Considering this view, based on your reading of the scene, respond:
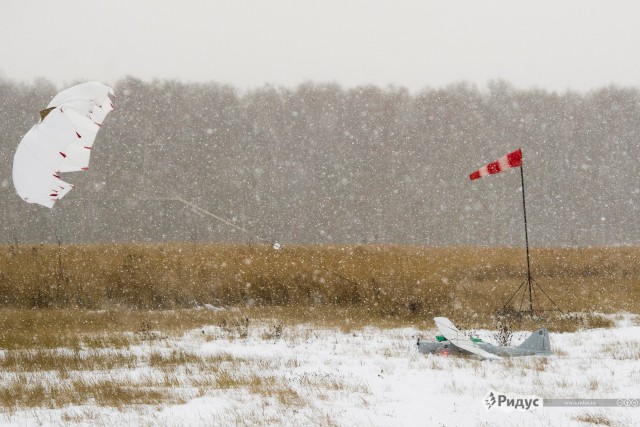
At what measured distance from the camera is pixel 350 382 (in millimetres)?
9695

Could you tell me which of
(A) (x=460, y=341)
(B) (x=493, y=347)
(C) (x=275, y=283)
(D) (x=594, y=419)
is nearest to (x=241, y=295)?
(C) (x=275, y=283)

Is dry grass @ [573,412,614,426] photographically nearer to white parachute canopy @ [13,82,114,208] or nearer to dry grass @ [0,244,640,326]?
dry grass @ [0,244,640,326]

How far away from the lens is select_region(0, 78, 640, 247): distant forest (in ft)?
164

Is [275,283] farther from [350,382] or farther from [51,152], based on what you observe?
[350,382]

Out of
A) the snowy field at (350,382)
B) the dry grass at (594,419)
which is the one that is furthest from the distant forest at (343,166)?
the dry grass at (594,419)

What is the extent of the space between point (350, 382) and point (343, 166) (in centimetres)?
4541

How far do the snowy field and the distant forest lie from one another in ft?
117

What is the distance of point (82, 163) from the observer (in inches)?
563

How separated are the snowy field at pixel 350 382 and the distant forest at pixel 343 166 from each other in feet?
117

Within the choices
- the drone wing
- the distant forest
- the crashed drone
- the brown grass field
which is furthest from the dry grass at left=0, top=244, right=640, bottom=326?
the distant forest

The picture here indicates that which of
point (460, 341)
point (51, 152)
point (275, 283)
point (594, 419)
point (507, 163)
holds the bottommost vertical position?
point (594, 419)

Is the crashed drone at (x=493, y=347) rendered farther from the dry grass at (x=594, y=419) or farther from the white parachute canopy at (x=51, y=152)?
the white parachute canopy at (x=51, y=152)

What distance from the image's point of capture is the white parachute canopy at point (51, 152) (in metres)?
13.5

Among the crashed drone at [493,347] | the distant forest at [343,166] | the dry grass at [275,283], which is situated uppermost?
the distant forest at [343,166]
